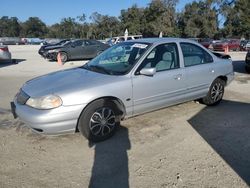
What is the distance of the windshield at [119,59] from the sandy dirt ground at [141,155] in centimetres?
106

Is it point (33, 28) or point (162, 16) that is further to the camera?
point (33, 28)

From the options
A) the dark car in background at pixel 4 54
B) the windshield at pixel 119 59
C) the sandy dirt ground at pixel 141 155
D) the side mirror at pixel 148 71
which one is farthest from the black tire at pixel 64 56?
the side mirror at pixel 148 71

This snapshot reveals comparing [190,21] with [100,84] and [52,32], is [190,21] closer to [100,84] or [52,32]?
[52,32]

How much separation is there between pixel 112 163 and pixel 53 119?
1072 millimetres

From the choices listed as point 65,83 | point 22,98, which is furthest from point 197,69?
point 22,98

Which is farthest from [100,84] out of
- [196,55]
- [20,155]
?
[196,55]

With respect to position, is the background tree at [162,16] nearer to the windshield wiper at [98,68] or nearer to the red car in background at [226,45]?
the red car in background at [226,45]

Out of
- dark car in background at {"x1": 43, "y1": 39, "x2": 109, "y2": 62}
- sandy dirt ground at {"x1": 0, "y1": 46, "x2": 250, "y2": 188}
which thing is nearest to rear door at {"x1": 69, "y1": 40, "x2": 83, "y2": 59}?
dark car in background at {"x1": 43, "y1": 39, "x2": 109, "y2": 62}

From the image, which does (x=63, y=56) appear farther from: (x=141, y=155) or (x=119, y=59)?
(x=141, y=155)

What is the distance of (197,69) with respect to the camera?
6.09m

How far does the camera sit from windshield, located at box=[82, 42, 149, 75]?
5234mm

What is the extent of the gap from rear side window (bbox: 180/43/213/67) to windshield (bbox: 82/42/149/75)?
90cm

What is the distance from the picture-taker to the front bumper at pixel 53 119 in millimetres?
4324

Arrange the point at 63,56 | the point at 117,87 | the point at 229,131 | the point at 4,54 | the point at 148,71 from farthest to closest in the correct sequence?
1. the point at 63,56
2. the point at 4,54
3. the point at 229,131
4. the point at 148,71
5. the point at 117,87
